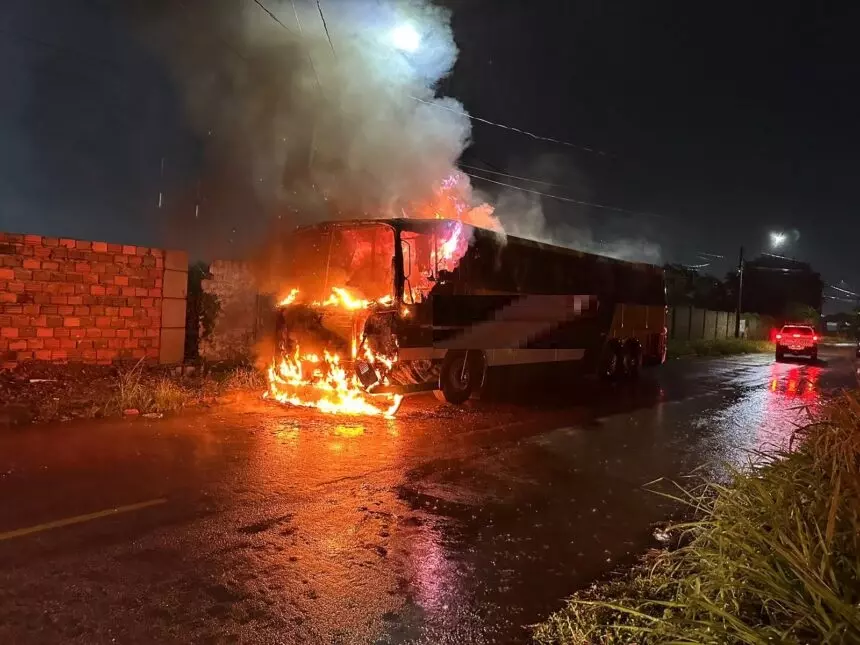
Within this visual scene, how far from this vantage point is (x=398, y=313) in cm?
842

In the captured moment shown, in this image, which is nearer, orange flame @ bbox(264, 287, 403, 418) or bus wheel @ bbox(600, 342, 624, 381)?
orange flame @ bbox(264, 287, 403, 418)

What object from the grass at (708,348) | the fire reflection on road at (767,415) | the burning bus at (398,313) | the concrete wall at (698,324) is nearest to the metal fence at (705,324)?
the concrete wall at (698,324)

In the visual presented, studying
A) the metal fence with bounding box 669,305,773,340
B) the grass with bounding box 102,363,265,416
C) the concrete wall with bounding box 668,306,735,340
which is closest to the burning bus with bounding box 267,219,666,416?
the grass with bounding box 102,363,265,416

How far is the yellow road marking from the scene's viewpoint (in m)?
4.16

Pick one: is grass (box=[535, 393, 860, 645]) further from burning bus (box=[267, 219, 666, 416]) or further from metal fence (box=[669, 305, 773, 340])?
metal fence (box=[669, 305, 773, 340])

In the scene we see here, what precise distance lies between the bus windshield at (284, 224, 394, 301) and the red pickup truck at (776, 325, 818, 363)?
20763 mm

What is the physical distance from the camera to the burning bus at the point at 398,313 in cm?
850

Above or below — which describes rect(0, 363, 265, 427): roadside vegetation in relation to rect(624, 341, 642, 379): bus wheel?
below

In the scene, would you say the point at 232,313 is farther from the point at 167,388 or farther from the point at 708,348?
the point at 708,348

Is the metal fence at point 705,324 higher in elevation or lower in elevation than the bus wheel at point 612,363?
higher

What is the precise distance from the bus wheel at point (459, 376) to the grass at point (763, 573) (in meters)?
5.75

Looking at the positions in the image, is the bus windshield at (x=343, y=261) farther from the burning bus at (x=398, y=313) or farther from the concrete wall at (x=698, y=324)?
the concrete wall at (x=698, y=324)

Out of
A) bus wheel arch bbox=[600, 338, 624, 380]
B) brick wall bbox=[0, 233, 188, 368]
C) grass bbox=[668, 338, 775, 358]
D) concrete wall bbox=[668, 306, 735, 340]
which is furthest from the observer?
concrete wall bbox=[668, 306, 735, 340]

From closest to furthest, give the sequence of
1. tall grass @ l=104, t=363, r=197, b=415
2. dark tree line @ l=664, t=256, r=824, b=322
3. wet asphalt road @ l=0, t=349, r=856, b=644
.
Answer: wet asphalt road @ l=0, t=349, r=856, b=644
tall grass @ l=104, t=363, r=197, b=415
dark tree line @ l=664, t=256, r=824, b=322
